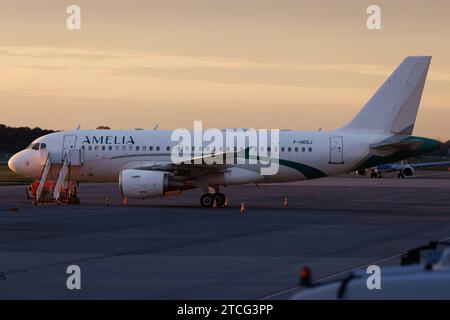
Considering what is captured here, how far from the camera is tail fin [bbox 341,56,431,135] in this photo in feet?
135

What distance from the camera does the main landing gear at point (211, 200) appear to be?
40312 mm

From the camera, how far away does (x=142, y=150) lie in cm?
4150

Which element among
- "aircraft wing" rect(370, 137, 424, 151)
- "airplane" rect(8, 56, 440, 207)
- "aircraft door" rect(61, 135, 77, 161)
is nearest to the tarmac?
"airplane" rect(8, 56, 440, 207)

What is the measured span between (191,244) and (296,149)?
1795 centimetres

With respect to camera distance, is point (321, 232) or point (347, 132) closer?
point (321, 232)

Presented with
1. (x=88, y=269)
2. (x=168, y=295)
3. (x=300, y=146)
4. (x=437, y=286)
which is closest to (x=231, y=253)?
(x=88, y=269)

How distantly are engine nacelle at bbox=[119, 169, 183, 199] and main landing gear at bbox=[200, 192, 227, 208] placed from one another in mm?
2300

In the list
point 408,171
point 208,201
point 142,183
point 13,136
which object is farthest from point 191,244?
point 13,136

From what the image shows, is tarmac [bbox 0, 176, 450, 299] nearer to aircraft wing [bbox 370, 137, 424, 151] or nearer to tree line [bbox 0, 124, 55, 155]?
aircraft wing [bbox 370, 137, 424, 151]

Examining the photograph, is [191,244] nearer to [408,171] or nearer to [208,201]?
[208,201]

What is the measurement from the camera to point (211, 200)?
40344mm
